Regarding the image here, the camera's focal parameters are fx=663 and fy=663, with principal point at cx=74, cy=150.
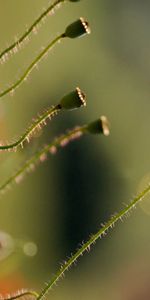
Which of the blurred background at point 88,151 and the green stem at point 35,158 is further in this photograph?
the blurred background at point 88,151

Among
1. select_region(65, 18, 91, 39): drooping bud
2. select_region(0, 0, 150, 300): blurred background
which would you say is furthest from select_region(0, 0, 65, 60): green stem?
select_region(0, 0, 150, 300): blurred background

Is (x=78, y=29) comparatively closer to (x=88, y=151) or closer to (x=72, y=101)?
(x=72, y=101)

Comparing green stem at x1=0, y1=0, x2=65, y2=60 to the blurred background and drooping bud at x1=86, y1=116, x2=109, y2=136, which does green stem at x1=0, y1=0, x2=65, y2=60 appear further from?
the blurred background

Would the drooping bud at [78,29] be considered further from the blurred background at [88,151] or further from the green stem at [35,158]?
the blurred background at [88,151]

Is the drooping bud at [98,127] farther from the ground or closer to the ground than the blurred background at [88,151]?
closer to the ground

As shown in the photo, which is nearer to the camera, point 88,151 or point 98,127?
point 98,127

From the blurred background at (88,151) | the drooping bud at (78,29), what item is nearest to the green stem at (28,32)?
the drooping bud at (78,29)

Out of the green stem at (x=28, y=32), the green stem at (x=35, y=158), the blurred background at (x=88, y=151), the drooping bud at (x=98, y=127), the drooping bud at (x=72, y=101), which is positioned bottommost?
the green stem at (x=35, y=158)

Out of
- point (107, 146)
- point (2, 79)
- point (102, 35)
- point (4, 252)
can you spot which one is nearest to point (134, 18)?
point (102, 35)

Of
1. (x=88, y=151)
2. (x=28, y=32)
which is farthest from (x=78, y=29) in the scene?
(x=88, y=151)
